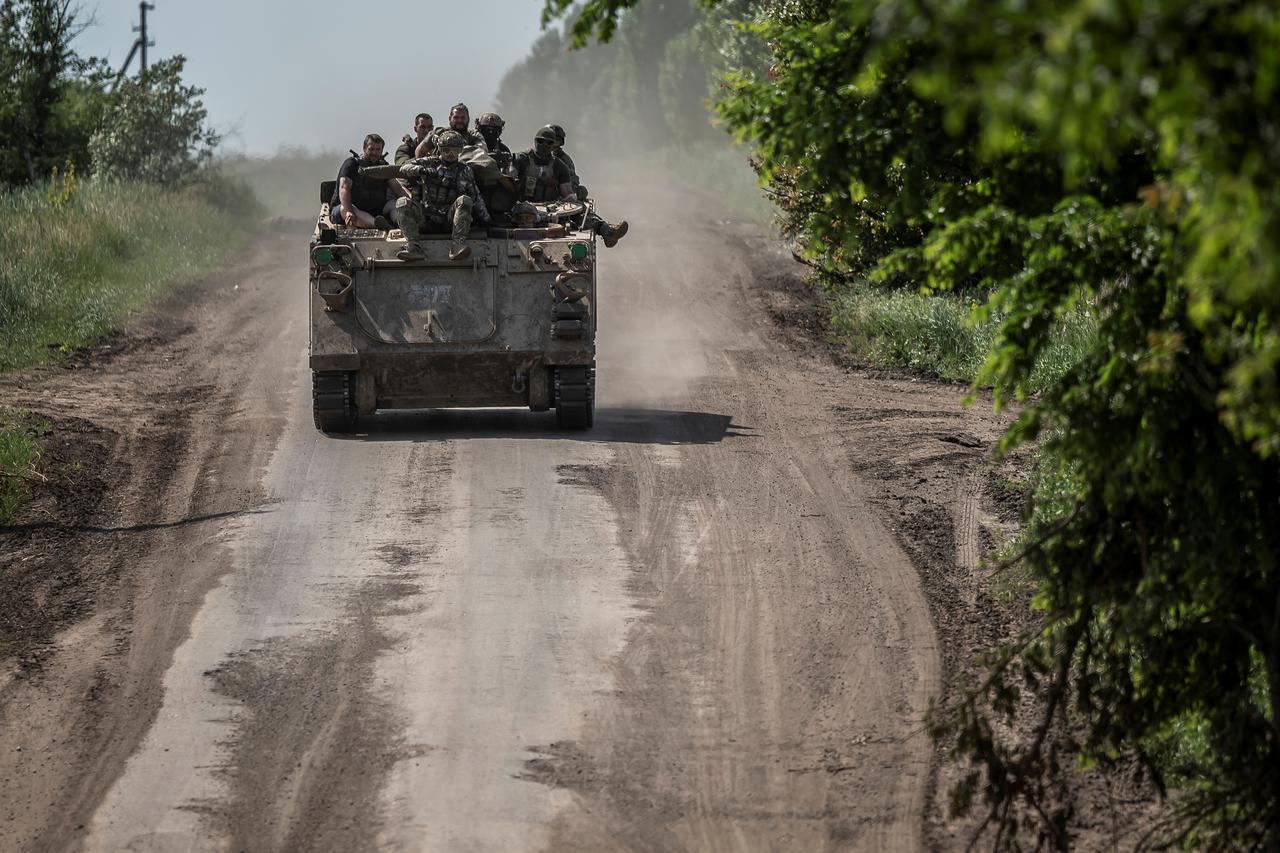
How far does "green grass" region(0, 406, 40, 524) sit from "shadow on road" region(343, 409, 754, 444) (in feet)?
7.87

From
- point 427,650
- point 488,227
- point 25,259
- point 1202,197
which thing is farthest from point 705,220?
point 1202,197

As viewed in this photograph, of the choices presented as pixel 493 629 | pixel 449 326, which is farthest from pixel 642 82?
pixel 493 629

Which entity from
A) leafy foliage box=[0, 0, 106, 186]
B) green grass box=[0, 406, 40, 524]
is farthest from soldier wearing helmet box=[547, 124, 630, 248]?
leafy foliage box=[0, 0, 106, 186]

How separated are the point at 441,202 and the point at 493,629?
585 centimetres

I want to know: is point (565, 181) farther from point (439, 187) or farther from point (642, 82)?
point (642, 82)

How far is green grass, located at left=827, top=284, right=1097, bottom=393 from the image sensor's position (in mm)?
15500

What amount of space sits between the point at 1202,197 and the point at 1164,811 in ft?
13.7

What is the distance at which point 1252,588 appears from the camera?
5477 mm

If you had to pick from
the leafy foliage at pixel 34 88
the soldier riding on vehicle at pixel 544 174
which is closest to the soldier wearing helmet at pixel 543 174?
the soldier riding on vehicle at pixel 544 174

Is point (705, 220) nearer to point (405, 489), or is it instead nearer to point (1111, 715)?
point (405, 489)

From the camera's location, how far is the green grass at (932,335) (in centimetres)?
1550

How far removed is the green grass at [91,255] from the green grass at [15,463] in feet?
12.6

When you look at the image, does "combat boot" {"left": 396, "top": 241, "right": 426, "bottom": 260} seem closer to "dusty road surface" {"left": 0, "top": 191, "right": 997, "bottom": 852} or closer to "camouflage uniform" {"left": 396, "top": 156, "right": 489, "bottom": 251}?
"camouflage uniform" {"left": 396, "top": 156, "right": 489, "bottom": 251}

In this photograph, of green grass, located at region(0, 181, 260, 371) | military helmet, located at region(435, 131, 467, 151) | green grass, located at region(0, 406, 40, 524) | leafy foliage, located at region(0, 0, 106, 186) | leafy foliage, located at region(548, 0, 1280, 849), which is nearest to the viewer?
leafy foliage, located at region(548, 0, 1280, 849)
